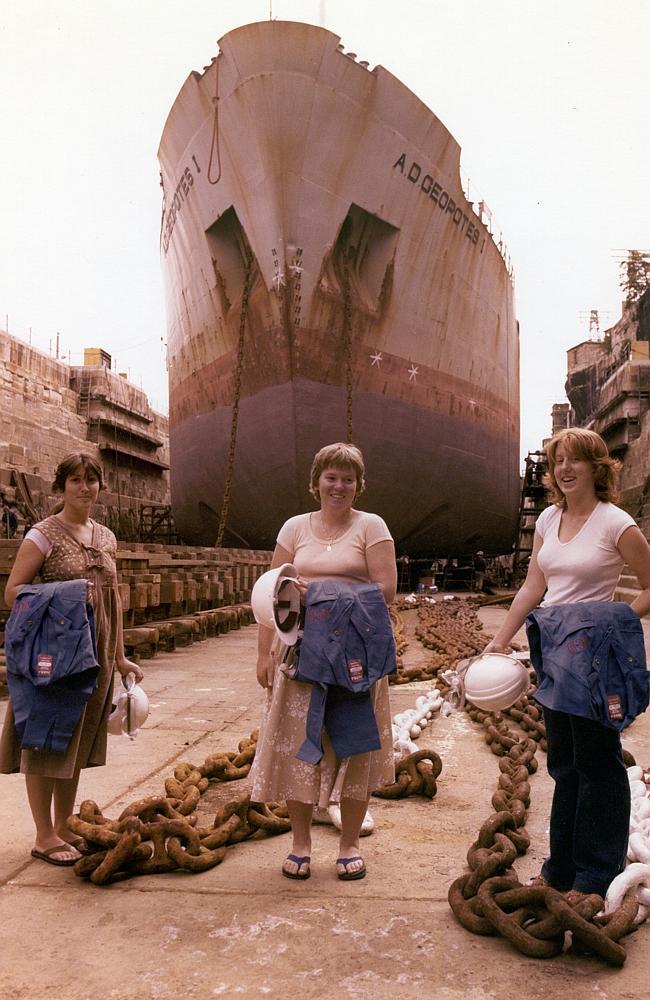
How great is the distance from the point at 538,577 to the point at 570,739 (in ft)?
1.42

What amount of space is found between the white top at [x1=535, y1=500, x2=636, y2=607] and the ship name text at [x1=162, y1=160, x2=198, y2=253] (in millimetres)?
12710

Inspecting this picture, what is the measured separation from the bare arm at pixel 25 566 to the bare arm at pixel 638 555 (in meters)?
1.61

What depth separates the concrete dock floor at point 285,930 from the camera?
1490 millimetres

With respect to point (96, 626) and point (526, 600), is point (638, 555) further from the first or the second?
point (96, 626)

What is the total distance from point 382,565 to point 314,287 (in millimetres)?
9934

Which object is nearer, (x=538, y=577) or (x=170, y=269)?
(x=538, y=577)

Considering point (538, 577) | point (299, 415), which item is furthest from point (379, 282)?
point (538, 577)

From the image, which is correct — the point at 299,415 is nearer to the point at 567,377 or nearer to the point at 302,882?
the point at 302,882

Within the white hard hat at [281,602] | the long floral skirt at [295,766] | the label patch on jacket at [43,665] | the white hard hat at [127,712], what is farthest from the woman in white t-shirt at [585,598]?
the label patch on jacket at [43,665]

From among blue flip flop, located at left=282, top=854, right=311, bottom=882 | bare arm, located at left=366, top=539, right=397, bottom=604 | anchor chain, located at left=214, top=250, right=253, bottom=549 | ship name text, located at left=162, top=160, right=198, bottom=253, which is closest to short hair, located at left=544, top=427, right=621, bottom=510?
bare arm, located at left=366, top=539, right=397, bottom=604

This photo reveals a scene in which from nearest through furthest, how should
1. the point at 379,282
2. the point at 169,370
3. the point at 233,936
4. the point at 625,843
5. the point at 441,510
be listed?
1. the point at 233,936
2. the point at 625,843
3. the point at 379,282
4. the point at 441,510
5. the point at 169,370

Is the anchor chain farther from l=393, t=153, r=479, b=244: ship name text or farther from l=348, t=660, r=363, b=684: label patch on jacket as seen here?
l=348, t=660, r=363, b=684: label patch on jacket

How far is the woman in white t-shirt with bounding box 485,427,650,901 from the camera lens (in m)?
1.80

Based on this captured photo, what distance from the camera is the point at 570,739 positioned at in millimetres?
1870
